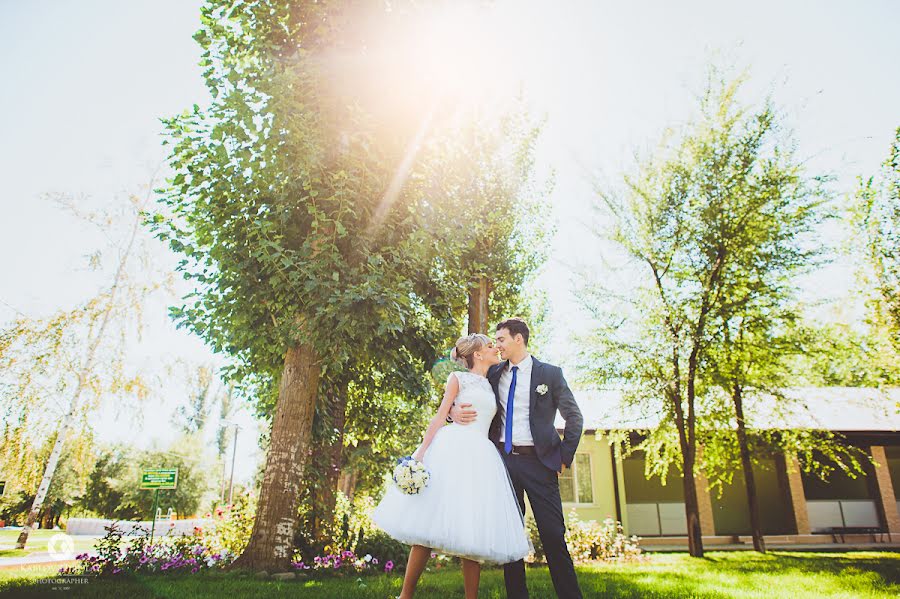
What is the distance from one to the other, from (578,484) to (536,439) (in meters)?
19.2

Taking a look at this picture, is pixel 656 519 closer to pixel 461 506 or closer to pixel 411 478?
pixel 461 506

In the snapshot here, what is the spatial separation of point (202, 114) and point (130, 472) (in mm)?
41832

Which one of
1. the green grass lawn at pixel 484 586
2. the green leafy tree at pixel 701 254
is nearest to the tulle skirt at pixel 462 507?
the green grass lawn at pixel 484 586

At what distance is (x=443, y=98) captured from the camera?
31.0 ft

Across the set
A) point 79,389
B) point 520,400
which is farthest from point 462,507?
point 79,389

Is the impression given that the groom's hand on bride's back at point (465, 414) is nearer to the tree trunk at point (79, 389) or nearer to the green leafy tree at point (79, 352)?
the green leafy tree at point (79, 352)

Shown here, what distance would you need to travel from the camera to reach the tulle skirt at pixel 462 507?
3.93 meters

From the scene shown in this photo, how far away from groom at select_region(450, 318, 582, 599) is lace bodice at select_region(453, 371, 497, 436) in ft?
0.22

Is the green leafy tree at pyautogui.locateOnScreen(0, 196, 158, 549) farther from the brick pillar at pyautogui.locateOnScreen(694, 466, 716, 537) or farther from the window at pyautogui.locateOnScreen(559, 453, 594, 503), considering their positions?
the brick pillar at pyautogui.locateOnScreen(694, 466, 716, 537)

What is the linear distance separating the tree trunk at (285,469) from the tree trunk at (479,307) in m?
4.93

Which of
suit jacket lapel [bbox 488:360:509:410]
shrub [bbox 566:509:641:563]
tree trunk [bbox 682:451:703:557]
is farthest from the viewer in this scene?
tree trunk [bbox 682:451:703:557]

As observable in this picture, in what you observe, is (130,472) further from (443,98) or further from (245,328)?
(443,98)

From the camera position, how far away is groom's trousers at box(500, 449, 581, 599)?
409cm

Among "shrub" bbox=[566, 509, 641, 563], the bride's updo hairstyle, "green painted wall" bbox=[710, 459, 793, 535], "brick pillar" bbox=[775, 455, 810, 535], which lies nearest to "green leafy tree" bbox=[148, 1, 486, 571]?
the bride's updo hairstyle
